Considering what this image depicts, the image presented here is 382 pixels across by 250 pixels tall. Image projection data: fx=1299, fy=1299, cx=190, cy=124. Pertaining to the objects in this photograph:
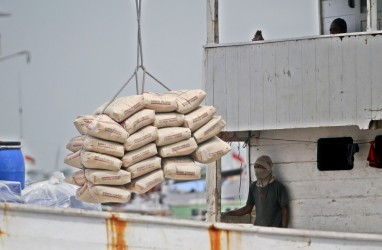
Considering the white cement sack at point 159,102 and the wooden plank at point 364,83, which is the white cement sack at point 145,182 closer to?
the white cement sack at point 159,102

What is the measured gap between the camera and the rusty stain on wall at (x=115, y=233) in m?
12.7

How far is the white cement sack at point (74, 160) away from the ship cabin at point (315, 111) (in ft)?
14.1

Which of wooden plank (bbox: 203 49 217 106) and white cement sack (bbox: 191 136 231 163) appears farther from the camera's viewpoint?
wooden plank (bbox: 203 49 217 106)

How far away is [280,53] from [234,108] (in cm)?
101

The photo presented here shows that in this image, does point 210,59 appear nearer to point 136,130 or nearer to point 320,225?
point 320,225

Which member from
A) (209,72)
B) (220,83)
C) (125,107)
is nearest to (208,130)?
(125,107)

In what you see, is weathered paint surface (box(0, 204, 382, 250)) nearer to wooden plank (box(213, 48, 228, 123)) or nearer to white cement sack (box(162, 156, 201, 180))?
white cement sack (box(162, 156, 201, 180))

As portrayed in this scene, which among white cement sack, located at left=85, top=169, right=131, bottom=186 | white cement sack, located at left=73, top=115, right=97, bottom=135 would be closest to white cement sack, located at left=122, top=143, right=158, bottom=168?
white cement sack, located at left=85, top=169, right=131, bottom=186

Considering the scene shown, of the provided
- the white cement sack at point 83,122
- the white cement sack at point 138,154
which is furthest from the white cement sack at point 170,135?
the white cement sack at point 83,122

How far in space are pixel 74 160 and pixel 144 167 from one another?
0.99 m

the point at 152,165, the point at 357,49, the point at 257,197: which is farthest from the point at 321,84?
the point at 152,165

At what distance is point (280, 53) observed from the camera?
1797cm

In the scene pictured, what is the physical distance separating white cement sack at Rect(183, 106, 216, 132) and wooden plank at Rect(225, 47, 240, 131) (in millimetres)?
3842

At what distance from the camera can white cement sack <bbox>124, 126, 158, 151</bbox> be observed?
1348 cm
